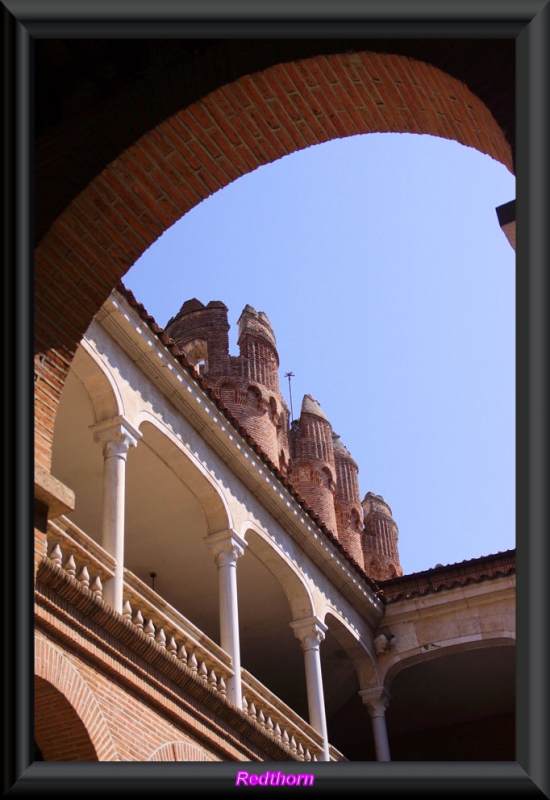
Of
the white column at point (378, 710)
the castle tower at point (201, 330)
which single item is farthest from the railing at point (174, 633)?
the castle tower at point (201, 330)

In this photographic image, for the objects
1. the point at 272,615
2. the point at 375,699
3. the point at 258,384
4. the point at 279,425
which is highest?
the point at 258,384

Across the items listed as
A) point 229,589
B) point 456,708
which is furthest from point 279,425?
point 229,589

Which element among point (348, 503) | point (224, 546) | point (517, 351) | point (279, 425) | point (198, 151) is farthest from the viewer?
point (348, 503)

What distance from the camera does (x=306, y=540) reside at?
16.6 metres

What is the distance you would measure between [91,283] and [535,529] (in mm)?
2761

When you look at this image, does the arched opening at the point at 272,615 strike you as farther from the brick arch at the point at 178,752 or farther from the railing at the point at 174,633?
the brick arch at the point at 178,752

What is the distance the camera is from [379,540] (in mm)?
27922

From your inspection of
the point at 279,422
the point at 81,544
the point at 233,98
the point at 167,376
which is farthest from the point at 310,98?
the point at 279,422

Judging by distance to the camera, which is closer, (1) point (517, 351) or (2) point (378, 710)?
(1) point (517, 351)

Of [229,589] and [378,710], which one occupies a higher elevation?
[229,589]

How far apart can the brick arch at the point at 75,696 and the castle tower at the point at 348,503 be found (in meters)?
15.5

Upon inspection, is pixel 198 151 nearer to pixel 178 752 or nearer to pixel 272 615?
pixel 178 752

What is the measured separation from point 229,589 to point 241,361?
8.10 metres
